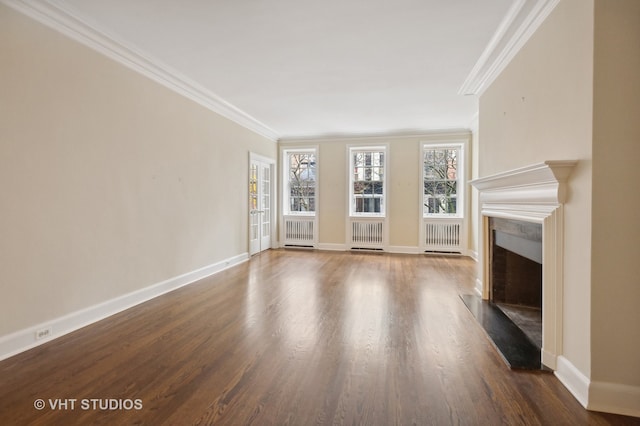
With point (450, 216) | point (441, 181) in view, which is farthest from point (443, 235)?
point (441, 181)

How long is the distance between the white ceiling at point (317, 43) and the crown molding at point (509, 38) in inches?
0.5

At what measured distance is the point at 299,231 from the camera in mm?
7605

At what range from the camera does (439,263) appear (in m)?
5.81

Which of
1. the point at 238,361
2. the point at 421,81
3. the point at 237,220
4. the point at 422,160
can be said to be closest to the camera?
the point at 238,361

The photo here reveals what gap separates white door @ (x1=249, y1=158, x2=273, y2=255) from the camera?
6.36m

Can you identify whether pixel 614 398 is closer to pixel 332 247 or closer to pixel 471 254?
pixel 471 254

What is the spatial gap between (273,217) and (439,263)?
3988 millimetres

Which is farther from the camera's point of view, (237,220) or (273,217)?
(273,217)

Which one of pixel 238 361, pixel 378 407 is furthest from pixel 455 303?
pixel 238 361

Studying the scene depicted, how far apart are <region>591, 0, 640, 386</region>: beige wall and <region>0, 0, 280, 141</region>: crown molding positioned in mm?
3894

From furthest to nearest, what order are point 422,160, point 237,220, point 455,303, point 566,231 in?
point 422,160 → point 237,220 → point 455,303 → point 566,231

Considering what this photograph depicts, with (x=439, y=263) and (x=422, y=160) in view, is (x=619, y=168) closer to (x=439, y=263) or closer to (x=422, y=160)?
(x=439, y=263)

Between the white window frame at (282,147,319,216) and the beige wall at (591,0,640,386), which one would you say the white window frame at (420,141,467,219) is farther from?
the beige wall at (591,0,640,386)

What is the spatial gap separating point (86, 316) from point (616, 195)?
4232 millimetres
